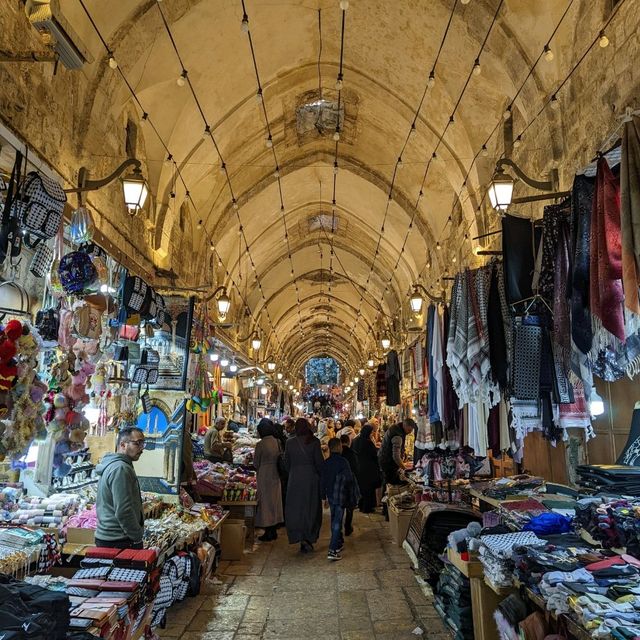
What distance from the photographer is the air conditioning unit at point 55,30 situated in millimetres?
3279

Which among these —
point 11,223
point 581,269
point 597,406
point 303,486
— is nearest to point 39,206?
point 11,223

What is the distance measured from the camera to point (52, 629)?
7.55 feet

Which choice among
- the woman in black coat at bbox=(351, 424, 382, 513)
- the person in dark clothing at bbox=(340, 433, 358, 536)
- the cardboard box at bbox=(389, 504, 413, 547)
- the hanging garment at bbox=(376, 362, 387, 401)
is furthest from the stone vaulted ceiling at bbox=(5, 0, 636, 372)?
the cardboard box at bbox=(389, 504, 413, 547)

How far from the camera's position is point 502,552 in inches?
130

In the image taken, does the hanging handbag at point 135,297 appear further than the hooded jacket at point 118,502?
Yes

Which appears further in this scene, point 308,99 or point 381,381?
point 381,381

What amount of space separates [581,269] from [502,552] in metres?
1.79

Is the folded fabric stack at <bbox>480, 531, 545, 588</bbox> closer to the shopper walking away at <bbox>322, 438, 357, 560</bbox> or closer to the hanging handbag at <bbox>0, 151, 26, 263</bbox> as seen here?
the shopper walking away at <bbox>322, 438, 357, 560</bbox>

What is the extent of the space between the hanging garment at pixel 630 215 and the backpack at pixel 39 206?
3535mm

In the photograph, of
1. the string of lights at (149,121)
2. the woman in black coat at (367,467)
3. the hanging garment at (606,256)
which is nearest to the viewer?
the hanging garment at (606,256)

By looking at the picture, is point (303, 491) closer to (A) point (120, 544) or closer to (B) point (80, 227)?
(A) point (120, 544)

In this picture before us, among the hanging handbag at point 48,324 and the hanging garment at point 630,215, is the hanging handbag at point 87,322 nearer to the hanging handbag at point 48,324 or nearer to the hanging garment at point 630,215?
the hanging handbag at point 48,324

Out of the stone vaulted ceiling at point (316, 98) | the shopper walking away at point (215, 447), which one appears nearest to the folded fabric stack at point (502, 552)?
the stone vaulted ceiling at point (316, 98)

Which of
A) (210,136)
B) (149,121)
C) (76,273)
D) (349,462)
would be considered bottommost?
(349,462)
